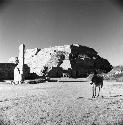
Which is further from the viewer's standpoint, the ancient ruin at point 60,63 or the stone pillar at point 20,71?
the ancient ruin at point 60,63

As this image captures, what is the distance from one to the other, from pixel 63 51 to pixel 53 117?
66193 mm

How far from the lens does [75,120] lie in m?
8.68

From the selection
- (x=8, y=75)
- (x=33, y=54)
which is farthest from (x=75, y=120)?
(x=33, y=54)

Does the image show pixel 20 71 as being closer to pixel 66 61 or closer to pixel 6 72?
pixel 6 72

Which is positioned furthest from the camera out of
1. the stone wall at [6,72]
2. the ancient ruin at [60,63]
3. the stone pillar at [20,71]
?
the ancient ruin at [60,63]

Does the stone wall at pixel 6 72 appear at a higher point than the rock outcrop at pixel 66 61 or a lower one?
lower

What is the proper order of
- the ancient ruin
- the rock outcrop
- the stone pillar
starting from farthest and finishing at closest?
the rock outcrop < the ancient ruin < the stone pillar

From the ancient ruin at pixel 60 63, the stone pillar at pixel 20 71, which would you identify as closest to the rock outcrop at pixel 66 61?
the ancient ruin at pixel 60 63

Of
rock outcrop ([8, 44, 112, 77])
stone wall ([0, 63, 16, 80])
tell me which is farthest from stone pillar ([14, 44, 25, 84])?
rock outcrop ([8, 44, 112, 77])

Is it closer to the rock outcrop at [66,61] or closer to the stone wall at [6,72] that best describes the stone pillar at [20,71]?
the stone wall at [6,72]

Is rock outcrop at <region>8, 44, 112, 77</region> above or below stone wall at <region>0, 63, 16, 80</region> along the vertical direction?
above

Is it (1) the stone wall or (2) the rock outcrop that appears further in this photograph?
(2) the rock outcrop

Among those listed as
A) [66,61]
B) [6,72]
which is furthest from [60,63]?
[6,72]

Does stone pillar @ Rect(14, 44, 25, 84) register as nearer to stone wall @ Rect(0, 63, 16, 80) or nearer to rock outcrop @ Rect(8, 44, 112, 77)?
stone wall @ Rect(0, 63, 16, 80)
